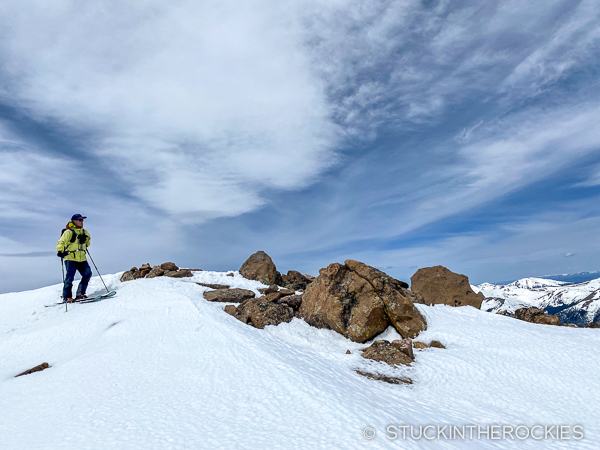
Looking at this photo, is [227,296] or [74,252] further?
[74,252]

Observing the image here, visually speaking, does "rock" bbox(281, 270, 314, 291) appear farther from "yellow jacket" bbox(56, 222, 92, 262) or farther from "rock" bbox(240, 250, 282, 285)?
"yellow jacket" bbox(56, 222, 92, 262)

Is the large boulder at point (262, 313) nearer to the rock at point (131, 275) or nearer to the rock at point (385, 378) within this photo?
the rock at point (385, 378)

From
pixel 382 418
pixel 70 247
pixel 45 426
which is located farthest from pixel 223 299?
pixel 382 418

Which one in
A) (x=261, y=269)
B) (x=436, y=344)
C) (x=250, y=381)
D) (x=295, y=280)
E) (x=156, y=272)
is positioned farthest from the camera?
(x=295, y=280)

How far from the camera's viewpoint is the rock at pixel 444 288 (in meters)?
21.1

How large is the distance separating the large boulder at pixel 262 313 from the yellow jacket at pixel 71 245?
1003 cm

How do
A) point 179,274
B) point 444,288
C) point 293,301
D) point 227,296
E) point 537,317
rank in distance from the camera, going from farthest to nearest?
point 179,274
point 444,288
point 227,296
point 537,317
point 293,301

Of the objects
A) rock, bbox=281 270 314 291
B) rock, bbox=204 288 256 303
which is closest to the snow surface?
rock, bbox=204 288 256 303

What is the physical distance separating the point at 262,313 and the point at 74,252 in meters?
11.7

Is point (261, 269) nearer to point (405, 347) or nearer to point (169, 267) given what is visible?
point (169, 267)

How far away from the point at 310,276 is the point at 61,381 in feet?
70.1

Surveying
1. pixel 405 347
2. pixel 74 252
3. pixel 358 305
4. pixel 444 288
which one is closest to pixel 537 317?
pixel 444 288

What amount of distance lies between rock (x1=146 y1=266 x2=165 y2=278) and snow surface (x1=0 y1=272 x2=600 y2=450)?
6530mm

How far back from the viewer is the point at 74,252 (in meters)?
17.3
